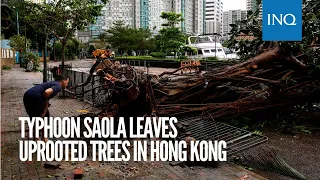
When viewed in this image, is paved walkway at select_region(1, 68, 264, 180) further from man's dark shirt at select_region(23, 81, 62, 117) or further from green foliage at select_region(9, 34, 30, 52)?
green foliage at select_region(9, 34, 30, 52)

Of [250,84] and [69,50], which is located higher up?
[69,50]

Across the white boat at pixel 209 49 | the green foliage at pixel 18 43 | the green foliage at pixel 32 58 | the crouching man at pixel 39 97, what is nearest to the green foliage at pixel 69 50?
the green foliage at pixel 18 43

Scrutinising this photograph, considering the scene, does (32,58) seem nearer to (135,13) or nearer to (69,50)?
(69,50)

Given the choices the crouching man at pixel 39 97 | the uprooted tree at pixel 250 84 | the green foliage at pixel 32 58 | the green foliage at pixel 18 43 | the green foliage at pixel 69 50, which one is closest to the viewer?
the crouching man at pixel 39 97

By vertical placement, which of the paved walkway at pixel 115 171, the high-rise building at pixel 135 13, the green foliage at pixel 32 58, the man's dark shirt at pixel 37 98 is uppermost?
the high-rise building at pixel 135 13

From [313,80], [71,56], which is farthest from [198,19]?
[313,80]

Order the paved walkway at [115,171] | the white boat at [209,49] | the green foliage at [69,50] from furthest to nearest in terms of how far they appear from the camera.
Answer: the green foliage at [69,50], the white boat at [209,49], the paved walkway at [115,171]

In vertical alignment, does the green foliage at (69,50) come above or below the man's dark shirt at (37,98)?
above

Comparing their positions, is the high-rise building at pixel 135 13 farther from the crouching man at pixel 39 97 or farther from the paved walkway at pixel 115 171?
the paved walkway at pixel 115 171

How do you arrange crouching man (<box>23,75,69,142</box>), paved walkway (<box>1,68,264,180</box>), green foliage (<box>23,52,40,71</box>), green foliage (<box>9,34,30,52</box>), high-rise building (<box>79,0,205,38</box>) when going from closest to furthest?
1. paved walkway (<box>1,68,264,180</box>)
2. crouching man (<box>23,75,69,142</box>)
3. green foliage (<box>23,52,40,71</box>)
4. green foliage (<box>9,34,30,52</box>)
5. high-rise building (<box>79,0,205,38</box>)

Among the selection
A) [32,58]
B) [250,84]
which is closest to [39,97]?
[250,84]

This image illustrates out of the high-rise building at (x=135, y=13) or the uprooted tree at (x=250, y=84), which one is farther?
the high-rise building at (x=135, y=13)

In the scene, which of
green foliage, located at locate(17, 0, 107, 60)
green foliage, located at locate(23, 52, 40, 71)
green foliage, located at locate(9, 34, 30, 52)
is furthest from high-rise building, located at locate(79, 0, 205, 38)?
green foliage, located at locate(17, 0, 107, 60)

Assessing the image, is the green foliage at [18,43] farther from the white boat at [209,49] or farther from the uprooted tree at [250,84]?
the uprooted tree at [250,84]
